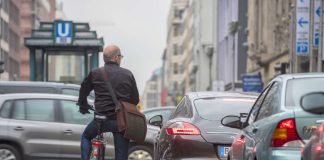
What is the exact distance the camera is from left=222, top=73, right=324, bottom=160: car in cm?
771

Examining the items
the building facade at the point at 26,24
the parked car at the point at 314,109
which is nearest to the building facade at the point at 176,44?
the building facade at the point at 26,24

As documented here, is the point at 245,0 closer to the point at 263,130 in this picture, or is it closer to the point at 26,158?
the point at 26,158

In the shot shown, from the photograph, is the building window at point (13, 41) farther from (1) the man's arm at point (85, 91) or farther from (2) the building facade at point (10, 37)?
(1) the man's arm at point (85, 91)

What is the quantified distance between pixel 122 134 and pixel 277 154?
9.54 feet

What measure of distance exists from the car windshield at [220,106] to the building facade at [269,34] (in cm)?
2558

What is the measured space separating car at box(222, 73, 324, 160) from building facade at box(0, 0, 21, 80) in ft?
234

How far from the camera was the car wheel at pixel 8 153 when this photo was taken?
1499 centimetres

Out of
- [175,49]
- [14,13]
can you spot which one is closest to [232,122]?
[14,13]

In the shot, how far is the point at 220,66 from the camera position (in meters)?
74.9

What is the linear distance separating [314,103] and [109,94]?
4.06m

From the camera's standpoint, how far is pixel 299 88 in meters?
8.16

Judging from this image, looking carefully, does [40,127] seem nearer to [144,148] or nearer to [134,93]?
[144,148]

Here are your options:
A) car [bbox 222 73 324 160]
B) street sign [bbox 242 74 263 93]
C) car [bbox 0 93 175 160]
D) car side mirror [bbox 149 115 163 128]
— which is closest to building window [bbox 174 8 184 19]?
street sign [bbox 242 74 263 93]

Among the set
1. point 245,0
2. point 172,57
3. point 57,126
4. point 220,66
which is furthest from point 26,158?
point 172,57
